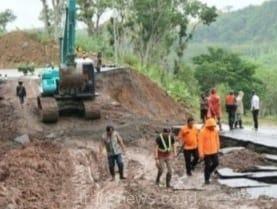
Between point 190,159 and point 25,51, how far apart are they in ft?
130

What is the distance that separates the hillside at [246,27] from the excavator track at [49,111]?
151089 millimetres

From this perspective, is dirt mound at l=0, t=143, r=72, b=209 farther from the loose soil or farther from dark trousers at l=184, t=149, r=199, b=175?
dark trousers at l=184, t=149, r=199, b=175

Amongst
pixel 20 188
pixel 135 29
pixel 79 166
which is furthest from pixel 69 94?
pixel 135 29

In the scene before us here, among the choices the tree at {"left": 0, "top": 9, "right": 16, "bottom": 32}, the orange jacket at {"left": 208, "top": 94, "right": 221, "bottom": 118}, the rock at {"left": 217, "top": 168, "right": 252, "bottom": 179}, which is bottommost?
the rock at {"left": 217, "top": 168, "right": 252, "bottom": 179}

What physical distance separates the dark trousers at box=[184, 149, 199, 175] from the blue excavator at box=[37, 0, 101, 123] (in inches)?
397

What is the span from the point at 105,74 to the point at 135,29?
20.8 m

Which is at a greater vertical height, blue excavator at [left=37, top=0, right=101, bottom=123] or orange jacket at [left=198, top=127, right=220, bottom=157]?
blue excavator at [left=37, top=0, right=101, bottom=123]

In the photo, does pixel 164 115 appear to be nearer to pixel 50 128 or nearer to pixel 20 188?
pixel 50 128

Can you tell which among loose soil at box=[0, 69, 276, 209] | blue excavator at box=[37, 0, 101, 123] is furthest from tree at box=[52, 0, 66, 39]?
blue excavator at box=[37, 0, 101, 123]

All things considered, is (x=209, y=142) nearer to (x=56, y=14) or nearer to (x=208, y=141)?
(x=208, y=141)

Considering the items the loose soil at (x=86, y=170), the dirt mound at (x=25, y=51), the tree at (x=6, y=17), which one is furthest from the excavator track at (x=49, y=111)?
the tree at (x=6, y=17)

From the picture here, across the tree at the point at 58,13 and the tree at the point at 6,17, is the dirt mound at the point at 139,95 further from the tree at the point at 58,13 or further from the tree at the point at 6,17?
the tree at the point at 6,17

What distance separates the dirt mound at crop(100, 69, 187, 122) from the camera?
40500mm

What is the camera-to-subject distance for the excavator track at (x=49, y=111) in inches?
1199
